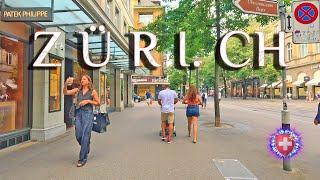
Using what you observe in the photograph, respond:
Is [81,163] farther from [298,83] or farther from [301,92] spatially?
[301,92]

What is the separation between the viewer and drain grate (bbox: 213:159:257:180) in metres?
6.60

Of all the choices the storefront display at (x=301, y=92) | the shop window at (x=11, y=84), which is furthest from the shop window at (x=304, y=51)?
the shop window at (x=11, y=84)

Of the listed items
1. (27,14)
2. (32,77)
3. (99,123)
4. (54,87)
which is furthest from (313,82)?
(27,14)

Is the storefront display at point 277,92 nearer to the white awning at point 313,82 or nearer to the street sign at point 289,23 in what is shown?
the white awning at point 313,82

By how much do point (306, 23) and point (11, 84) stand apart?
748 centimetres

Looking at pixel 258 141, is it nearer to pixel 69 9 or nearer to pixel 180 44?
pixel 69 9

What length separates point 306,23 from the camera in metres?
6.18

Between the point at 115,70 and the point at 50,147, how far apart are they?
18044mm

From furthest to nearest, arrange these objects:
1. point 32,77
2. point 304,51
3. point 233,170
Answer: point 304,51 → point 32,77 → point 233,170

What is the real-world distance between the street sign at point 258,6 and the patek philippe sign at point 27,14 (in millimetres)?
4100

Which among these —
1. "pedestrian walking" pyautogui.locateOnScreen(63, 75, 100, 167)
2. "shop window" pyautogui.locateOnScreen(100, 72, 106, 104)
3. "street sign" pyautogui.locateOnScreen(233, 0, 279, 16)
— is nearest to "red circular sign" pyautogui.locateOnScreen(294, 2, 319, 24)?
"street sign" pyautogui.locateOnScreen(233, 0, 279, 16)

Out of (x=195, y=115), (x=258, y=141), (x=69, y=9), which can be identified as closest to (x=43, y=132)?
(x=69, y=9)

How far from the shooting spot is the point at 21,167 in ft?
23.8

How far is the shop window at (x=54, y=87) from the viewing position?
11820 millimetres
